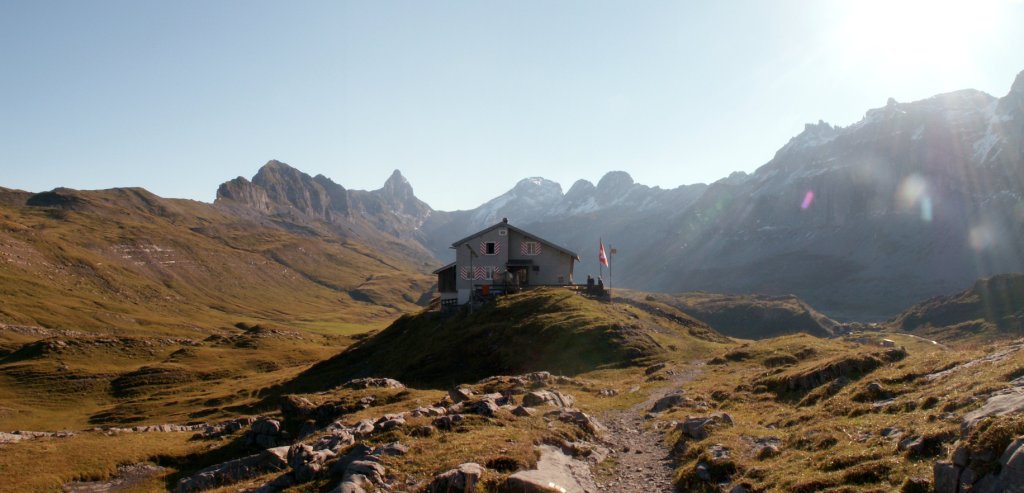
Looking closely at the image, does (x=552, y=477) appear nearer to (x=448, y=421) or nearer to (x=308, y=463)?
(x=448, y=421)

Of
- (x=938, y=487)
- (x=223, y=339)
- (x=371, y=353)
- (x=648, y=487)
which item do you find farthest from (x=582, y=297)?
(x=223, y=339)

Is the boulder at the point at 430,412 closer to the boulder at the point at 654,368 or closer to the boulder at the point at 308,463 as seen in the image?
the boulder at the point at 308,463

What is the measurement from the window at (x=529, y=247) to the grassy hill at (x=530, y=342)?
9090 millimetres

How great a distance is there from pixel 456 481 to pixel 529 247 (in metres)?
71.3

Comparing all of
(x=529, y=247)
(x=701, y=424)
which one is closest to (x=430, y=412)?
(x=701, y=424)

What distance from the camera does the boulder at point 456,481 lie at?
16.8 meters

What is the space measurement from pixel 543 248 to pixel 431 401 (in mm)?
53043

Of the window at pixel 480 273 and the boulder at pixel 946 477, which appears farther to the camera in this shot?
the window at pixel 480 273

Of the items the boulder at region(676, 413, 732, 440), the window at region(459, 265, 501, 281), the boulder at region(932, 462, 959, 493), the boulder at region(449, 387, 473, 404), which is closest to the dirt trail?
the boulder at region(676, 413, 732, 440)

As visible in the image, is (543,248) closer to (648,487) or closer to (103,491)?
(103,491)

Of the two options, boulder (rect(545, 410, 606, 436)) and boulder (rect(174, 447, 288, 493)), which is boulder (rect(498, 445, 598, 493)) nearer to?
boulder (rect(545, 410, 606, 436))

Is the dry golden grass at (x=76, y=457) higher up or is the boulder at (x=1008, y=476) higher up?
the boulder at (x=1008, y=476)

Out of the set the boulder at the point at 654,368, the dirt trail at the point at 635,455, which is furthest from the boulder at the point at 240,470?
the boulder at the point at 654,368

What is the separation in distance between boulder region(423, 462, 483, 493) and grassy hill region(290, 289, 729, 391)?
35.1 meters
